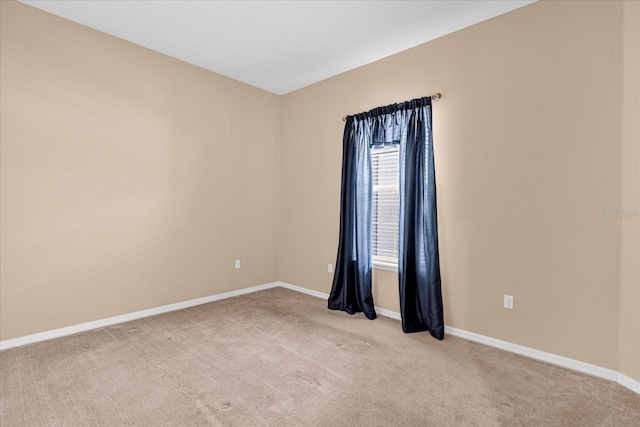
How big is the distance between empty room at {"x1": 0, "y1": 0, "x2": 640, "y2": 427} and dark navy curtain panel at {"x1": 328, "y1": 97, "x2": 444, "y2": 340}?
2 cm

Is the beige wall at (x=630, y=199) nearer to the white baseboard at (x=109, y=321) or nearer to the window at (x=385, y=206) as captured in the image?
the window at (x=385, y=206)

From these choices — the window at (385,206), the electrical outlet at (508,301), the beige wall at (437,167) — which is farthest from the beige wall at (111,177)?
the electrical outlet at (508,301)

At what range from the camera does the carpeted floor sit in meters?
1.89

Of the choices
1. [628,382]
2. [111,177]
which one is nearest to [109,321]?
[111,177]

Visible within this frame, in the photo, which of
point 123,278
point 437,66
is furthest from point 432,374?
point 123,278

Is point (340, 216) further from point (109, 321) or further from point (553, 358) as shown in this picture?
point (109, 321)

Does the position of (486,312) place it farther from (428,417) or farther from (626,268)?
(428,417)

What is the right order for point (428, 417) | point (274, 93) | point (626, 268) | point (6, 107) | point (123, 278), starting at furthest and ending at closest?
point (274, 93) → point (123, 278) → point (6, 107) → point (626, 268) → point (428, 417)

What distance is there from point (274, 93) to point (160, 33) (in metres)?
1.88

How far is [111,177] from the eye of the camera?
331 centimetres

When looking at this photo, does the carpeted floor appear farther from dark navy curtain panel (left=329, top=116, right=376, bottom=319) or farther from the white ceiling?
the white ceiling

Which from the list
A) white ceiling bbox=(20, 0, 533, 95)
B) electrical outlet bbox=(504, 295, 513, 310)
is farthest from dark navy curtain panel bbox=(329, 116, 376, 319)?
electrical outlet bbox=(504, 295, 513, 310)

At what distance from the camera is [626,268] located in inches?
88.8

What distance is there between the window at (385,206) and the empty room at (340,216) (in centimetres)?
3
